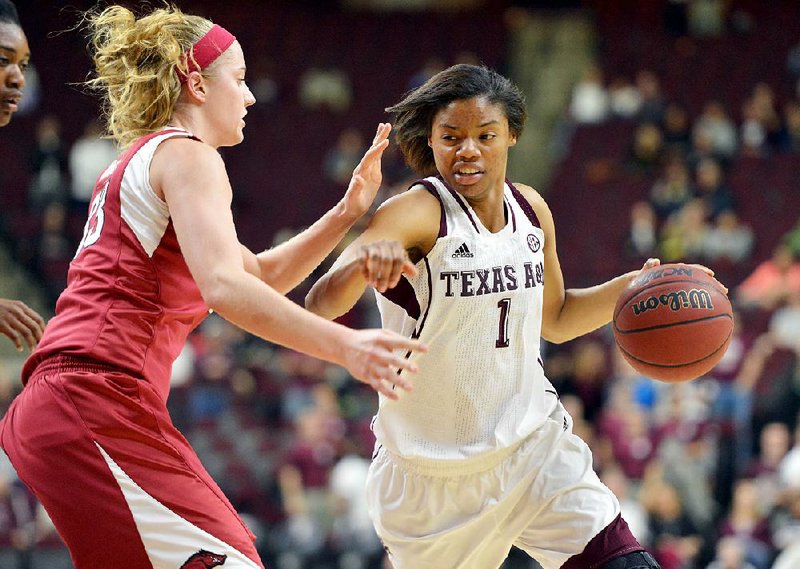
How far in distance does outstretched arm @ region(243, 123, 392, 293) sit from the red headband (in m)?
0.55

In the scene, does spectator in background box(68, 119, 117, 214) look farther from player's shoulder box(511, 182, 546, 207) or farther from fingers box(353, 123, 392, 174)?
fingers box(353, 123, 392, 174)

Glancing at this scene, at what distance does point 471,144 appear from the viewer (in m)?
3.97

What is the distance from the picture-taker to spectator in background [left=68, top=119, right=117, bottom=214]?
11984 mm

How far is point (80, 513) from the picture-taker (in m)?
2.98

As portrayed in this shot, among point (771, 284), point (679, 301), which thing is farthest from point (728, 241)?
point (679, 301)

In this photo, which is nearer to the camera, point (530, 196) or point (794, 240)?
point (530, 196)

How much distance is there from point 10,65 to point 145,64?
17.3 inches

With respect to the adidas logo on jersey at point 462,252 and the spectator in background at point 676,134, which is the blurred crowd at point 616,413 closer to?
the spectator in background at point 676,134

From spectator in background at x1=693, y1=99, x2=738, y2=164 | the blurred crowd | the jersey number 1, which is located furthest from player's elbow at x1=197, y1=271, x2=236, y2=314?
spectator in background at x1=693, y1=99, x2=738, y2=164

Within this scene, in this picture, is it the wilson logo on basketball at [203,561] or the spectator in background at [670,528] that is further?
the spectator in background at [670,528]

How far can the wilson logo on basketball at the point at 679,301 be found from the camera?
13.2 feet

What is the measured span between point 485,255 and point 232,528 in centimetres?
135

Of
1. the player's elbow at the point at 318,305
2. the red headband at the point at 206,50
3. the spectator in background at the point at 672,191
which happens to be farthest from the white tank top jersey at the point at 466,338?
the spectator in background at the point at 672,191

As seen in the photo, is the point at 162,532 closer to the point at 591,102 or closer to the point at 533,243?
the point at 533,243
